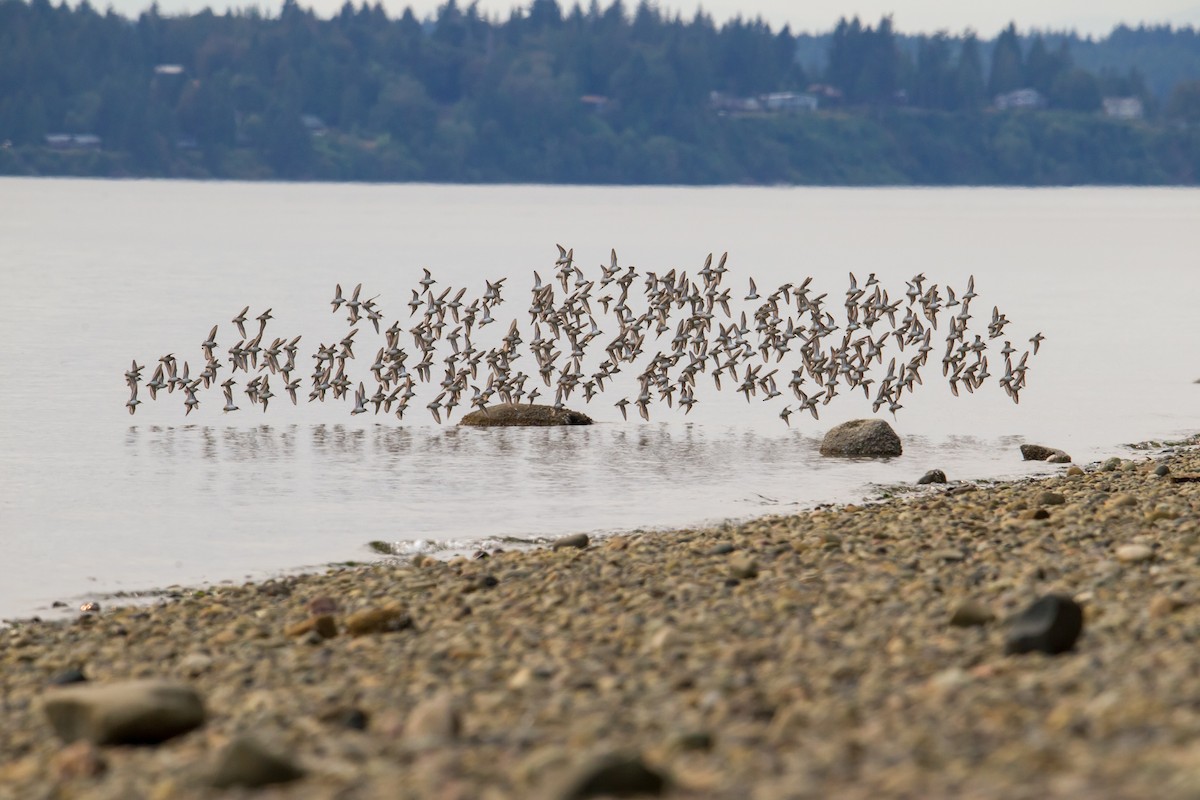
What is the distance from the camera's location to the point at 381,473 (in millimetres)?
25625

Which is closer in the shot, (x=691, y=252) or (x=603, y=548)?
(x=603, y=548)

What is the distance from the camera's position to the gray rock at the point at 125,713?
32.1ft

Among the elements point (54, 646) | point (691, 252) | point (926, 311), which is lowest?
point (54, 646)

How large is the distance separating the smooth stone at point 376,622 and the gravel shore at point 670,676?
0.02 m

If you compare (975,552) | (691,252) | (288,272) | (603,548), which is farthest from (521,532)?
(691,252)

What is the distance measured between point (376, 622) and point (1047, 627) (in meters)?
5.29

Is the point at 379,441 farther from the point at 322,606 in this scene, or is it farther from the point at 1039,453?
the point at 322,606

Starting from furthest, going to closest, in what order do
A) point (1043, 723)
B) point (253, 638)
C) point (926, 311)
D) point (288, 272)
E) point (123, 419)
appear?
point (288, 272) < point (123, 419) < point (926, 311) < point (253, 638) < point (1043, 723)

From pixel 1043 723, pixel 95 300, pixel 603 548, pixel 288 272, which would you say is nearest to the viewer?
pixel 1043 723

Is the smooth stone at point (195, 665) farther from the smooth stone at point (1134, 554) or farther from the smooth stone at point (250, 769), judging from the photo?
the smooth stone at point (1134, 554)

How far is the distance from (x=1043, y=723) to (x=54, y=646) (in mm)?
8657

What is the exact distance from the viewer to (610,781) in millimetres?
7922

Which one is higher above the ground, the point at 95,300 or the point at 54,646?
the point at 95,300

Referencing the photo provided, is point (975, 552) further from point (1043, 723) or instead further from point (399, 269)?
point (399, 269)
